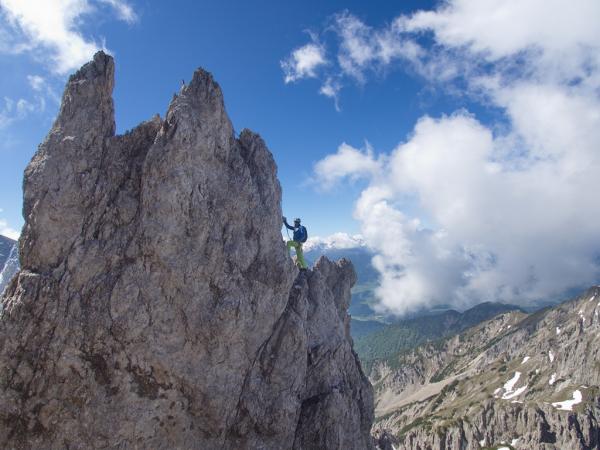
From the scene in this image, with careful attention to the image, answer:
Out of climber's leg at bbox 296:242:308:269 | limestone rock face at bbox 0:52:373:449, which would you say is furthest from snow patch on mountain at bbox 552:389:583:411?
limestone rock face at bbox 0:52:373:449

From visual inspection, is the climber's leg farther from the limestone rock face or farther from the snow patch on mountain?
the snow patch on mountain

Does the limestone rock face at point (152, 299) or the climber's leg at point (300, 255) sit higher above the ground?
the climber's leg at point (300, 255)

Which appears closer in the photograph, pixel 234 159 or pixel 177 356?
pixel 177 356

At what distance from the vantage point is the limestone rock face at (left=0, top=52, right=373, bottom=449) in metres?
30.8

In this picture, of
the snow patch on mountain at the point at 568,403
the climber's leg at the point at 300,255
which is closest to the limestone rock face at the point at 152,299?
the climber's leg at the point at 300,255

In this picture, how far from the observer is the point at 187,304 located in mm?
34219

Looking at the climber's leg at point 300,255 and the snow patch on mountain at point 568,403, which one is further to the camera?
the snow patch on mountain at point 568,403

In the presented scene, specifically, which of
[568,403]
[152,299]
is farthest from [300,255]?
[568,403]

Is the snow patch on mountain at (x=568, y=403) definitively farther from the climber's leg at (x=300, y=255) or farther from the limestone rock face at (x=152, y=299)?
the limestone rock face at (x=152, y=299)

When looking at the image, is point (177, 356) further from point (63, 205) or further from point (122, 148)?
point (122, 148)

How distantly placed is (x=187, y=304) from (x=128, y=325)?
4818 mm

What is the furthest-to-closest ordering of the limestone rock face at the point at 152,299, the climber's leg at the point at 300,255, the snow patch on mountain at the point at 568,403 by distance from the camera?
1. the snow patch on mountain at the point at 568,403
2. the climber's leg at the point at 300,255
3. the limestone rock face at the point at 152,299

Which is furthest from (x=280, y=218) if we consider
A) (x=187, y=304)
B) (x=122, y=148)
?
(x=122, y=148)

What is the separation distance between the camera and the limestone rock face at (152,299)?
30.8 metres
